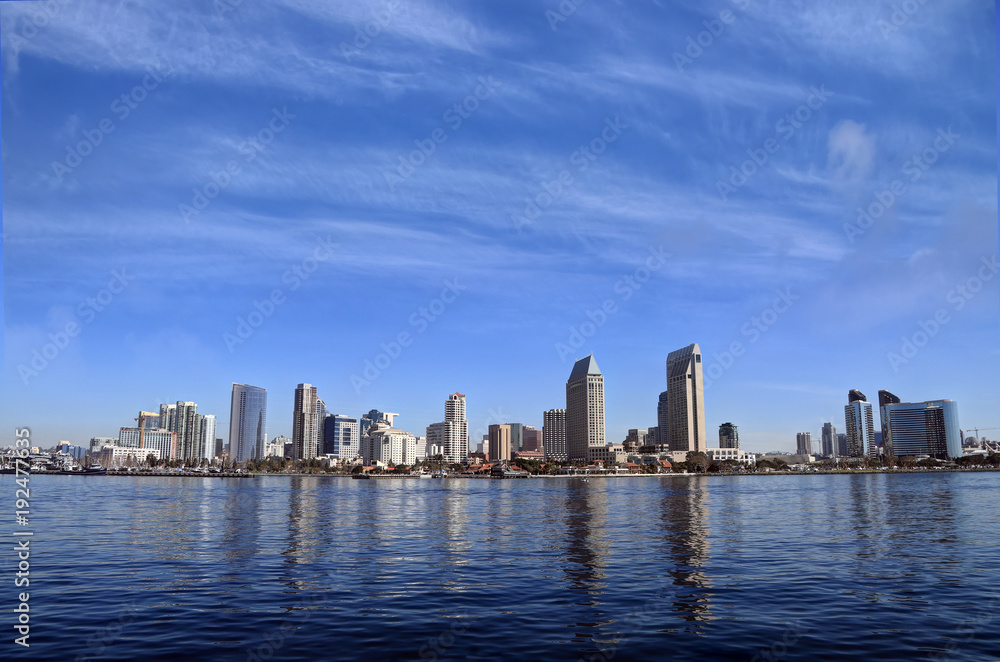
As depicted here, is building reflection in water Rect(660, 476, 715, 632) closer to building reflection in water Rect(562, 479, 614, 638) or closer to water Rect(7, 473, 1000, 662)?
water Rect(7, 473, 1000, 662)

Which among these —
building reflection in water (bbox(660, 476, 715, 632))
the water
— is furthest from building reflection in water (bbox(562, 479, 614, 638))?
building reflection in water (bbox(660, 476, 715, 632))

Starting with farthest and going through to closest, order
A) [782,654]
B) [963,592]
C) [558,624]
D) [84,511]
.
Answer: [84,511] → [963,592] → [558,624] → [782,654]

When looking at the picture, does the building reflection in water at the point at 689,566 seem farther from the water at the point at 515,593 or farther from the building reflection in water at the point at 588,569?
the building reflection in water at the point at 588,569

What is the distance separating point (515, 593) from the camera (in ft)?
108

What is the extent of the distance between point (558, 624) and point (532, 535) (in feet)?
109

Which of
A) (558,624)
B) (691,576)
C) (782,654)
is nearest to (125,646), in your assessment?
(558,624)

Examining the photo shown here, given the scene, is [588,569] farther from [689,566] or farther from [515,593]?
[515,593]

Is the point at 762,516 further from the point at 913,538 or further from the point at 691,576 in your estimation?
the point at 691,576

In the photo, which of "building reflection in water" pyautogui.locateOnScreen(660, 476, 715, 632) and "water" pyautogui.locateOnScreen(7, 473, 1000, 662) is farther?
"building reflection in water" pyautogui.locateOnScreen(660, 476, 715, 632)

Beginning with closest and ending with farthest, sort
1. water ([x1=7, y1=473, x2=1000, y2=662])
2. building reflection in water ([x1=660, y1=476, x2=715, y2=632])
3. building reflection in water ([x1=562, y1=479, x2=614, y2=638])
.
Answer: water ([x1=7, y1=473, x2=1000, y2=662]), building reflection in water ([x1=562, y1=479, x2=614, y2=638]), building reflection in water ([x1=660, y1=476, x2=715, y2=632])

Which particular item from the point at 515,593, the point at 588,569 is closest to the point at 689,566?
the point at 588,569

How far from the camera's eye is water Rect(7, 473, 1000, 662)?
77.8ft

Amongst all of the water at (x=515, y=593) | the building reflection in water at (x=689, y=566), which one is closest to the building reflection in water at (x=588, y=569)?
the water at (x=515, y=593)

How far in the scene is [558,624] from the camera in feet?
87.7
